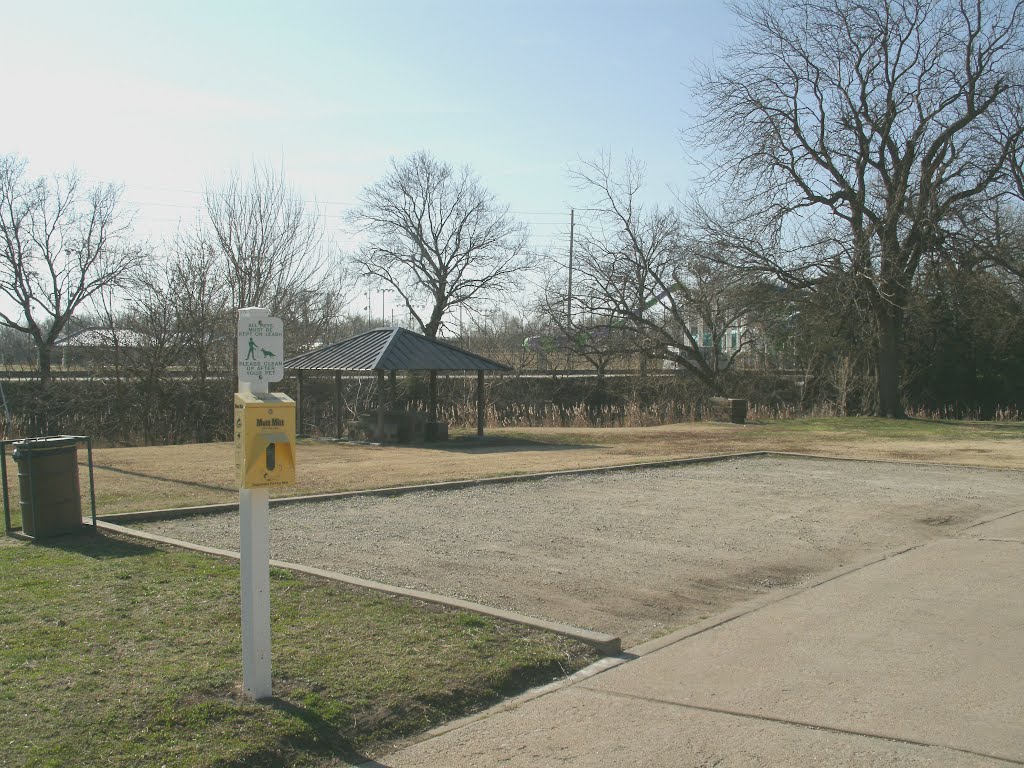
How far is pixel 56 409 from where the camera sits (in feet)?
81.6

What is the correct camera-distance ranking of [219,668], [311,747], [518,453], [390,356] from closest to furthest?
[311,747] → [219,668] → [518,453] → [390,356]

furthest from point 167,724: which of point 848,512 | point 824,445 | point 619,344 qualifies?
point 619,344

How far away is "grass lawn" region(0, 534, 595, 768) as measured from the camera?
412 cm

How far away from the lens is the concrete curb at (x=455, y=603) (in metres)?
5.65

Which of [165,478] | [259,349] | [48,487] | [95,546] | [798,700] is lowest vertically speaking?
[798,700]

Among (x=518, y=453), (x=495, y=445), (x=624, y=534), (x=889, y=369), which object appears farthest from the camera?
(x=889, y=369)


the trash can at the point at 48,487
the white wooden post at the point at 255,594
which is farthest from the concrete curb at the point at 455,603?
the white wooden post at the point at 255,594

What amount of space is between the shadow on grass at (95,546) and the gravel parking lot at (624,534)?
618 millimetres

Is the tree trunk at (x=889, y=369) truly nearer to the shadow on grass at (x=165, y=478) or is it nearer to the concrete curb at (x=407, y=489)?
the concrete curb at (x=407, y=489)

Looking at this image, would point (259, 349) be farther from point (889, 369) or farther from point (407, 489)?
point (889, 369)

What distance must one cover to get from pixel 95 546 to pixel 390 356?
43.8ft

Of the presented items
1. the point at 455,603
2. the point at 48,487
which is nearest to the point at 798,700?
the point at 455,603

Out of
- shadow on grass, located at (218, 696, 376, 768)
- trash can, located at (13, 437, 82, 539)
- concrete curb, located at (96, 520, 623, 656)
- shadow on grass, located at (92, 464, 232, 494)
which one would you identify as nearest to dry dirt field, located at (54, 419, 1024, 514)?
shadow on grass, located at (92, 464, 232, 494)

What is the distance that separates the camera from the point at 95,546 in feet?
26.3
